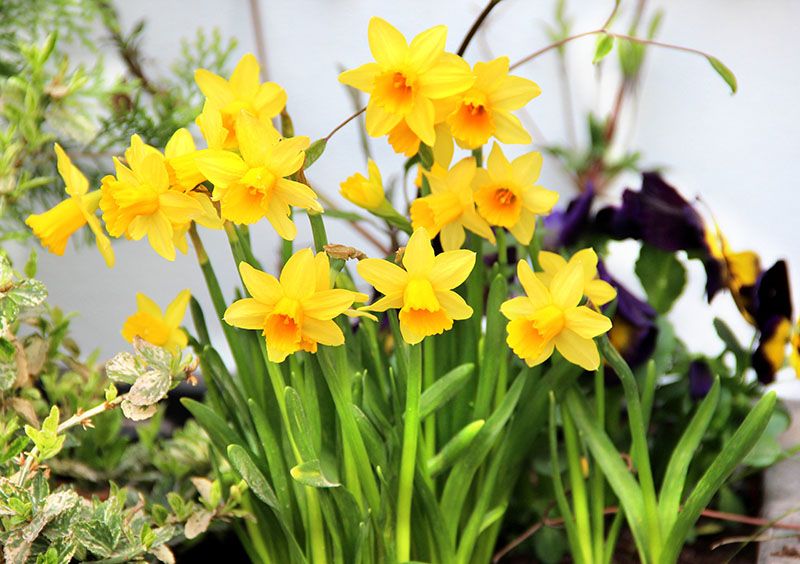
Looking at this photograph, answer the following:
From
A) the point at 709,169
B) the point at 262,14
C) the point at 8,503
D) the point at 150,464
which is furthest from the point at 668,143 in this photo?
the point at 8,503

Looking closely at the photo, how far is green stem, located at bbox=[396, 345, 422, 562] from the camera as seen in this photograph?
53 cm

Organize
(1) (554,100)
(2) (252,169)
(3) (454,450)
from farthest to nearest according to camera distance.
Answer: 1. (1) (554,100)
2. (3) (454,450)
3. (2) (252,169)

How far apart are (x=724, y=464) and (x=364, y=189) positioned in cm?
29

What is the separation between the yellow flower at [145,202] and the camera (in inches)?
19.5

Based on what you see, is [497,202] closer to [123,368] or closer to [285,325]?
[285,325]

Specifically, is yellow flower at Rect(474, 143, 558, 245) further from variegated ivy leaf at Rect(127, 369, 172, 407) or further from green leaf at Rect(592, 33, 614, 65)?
variegated ivy leaf at Rect(127, 369, 172, 407)

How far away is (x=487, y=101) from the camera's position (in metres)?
0.54

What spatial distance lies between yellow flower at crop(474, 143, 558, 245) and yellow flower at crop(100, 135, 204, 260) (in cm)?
19

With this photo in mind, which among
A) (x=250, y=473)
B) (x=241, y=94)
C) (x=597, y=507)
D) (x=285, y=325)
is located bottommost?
(x=597, y=507)

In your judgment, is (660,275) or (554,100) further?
(554,100)

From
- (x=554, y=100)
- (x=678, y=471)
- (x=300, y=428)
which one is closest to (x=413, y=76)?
(x=300, y=428)

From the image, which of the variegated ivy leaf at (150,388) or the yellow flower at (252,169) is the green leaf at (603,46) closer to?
the yellow flower at (252,169)

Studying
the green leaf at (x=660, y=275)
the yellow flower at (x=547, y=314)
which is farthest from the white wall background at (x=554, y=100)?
the yellow flower at (x=547, y=314)

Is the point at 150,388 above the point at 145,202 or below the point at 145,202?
below
